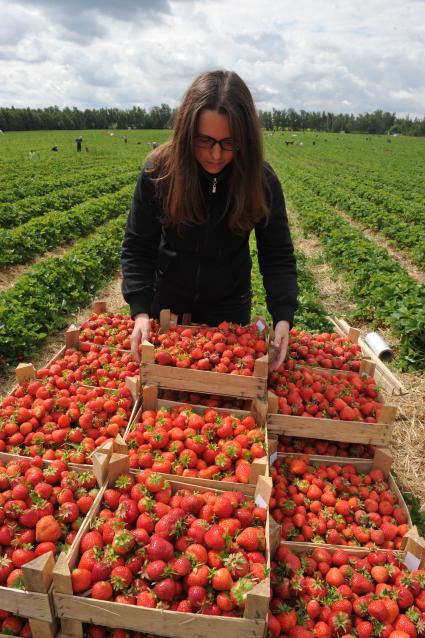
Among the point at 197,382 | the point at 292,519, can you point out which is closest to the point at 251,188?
the point at 197,382

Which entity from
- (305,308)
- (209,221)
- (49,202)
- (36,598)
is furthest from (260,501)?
(49,202)

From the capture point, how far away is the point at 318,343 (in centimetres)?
430

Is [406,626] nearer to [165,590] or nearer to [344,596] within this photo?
[344,596]

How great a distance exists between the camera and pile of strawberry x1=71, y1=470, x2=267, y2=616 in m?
1.93

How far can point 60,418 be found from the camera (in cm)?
311

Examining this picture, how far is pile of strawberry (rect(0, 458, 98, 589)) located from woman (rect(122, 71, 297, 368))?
41.2 inches

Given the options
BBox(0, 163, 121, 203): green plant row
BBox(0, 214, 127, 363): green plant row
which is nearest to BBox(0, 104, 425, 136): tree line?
BBox(0, 163, 121, 203): green plant row

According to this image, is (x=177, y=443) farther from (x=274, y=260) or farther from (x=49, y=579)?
(x=274, y=260)

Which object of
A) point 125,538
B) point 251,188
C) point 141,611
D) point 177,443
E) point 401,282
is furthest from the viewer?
point 401,282

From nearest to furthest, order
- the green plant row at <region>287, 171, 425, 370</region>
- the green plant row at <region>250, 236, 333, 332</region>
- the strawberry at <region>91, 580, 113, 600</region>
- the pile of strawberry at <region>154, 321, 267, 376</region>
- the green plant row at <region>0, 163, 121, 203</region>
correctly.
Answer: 1. the strawberry at <region>91, 580, 113, 600</region>
2. the pile of strawberry at <region>154, 321, 267, 376</region>
3. the green plant row at <region>287, 171, 425, 370</region>
4. the green plant row at <region>250, 236, 333, 332</region>
5. the green plant row at <region>0, 163, 121, 203</region>

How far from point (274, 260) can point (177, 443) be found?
67.5 inches

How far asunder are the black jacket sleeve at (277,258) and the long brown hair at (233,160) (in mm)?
167

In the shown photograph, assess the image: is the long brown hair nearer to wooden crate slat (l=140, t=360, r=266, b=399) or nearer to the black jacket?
the black jacket

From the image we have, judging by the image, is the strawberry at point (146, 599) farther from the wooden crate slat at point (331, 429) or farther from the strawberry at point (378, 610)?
the wooden crate slat at point (331, 429)
